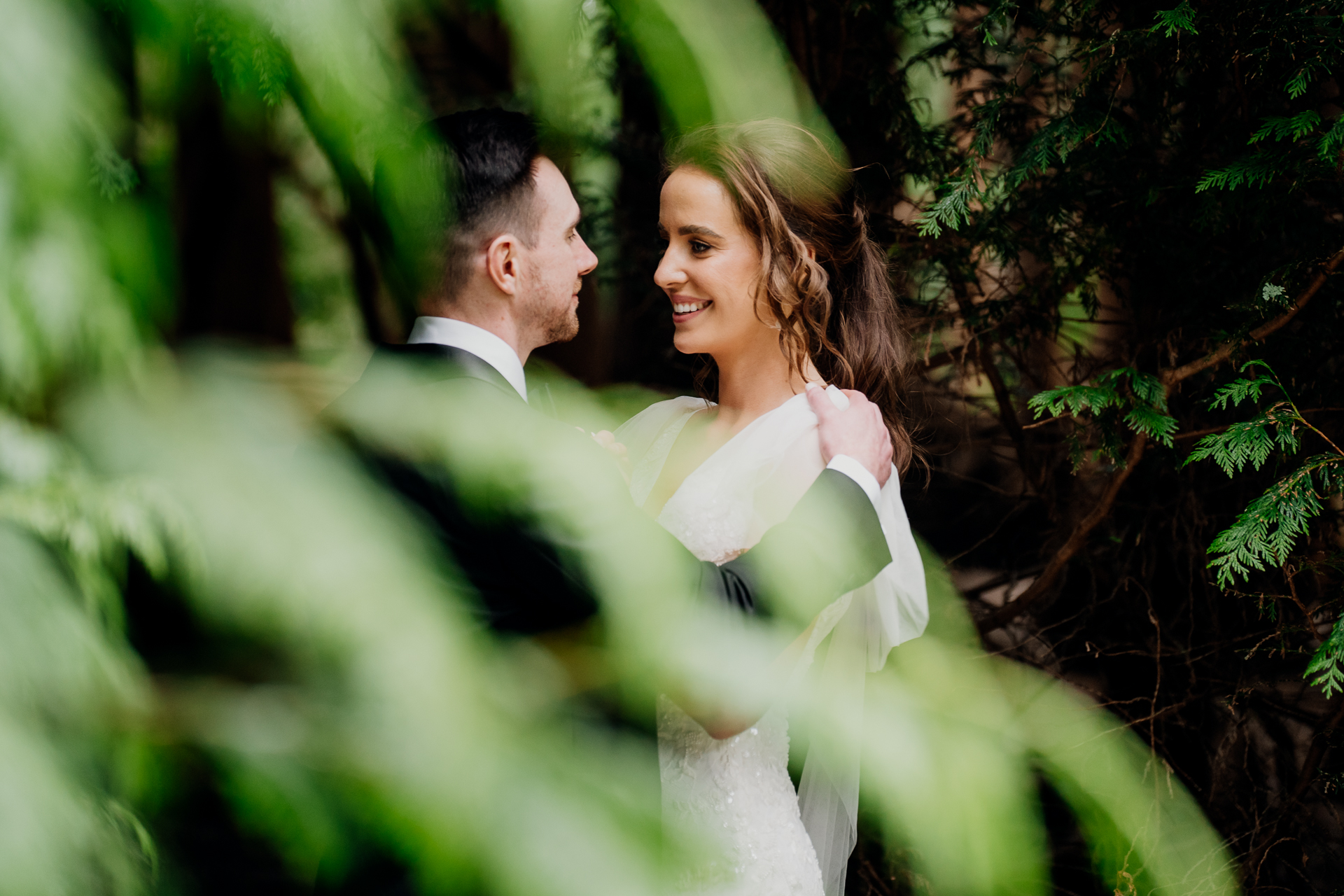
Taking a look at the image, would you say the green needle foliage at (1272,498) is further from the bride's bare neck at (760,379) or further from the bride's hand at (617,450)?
the bride's hand at (617,450)

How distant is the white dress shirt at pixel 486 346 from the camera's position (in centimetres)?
126

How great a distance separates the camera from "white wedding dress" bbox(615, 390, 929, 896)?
1452mm

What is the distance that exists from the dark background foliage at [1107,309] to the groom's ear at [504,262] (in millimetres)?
350

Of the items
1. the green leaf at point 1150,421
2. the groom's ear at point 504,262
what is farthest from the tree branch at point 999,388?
the groom's ear at point 504,262

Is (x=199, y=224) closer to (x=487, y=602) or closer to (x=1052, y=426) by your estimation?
(x=487, y=602)

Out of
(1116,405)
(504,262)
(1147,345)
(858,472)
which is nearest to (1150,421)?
(1116,405)

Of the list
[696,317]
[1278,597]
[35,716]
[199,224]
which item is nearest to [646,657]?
[35,716]

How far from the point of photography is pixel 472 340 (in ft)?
4.16

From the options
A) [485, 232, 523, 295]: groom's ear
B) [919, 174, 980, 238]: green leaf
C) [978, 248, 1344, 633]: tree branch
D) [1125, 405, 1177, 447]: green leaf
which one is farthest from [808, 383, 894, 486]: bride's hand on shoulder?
[978, 248, 1344, 633]: tree branch

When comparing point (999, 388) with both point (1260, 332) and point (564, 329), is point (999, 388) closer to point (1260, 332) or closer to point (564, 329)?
point (1260, 332)

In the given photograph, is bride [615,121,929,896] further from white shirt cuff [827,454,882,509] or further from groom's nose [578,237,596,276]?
groom's nose [578,237,596,276]

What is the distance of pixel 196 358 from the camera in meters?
0.34

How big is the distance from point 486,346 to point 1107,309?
183 centimetres

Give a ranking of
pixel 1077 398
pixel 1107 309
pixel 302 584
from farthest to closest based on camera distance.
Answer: pixel 1107 309
pixel 1077 398
pixel 302 584
